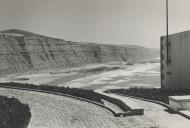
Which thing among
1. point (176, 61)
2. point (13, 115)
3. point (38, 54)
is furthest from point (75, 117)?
point (38, 54)

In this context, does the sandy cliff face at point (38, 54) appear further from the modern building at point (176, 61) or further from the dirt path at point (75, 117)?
the dirt path at point (75, 117)

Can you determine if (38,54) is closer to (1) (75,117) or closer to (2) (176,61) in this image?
(2) (176,61)

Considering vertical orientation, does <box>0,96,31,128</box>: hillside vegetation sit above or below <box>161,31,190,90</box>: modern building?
below

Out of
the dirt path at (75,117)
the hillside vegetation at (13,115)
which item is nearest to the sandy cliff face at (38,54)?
the hillside vegetation at (13,115)

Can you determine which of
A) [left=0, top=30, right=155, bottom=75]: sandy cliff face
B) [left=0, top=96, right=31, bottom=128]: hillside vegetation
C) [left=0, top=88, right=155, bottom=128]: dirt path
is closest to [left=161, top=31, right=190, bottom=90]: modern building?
[left=0, top=88, right=155, bottom=128]: dirt path

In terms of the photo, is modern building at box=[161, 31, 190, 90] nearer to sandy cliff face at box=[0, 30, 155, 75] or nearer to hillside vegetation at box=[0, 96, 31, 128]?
hillside vegetation at box=[0, 96, 31, 128]

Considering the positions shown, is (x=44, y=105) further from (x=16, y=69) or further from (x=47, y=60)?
(x=47, y=60)
